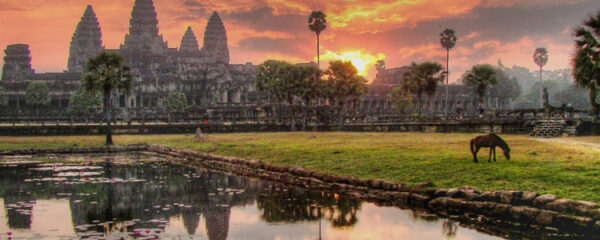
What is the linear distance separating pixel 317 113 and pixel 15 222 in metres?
69.9

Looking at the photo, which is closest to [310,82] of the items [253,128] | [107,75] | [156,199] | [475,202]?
[253,128]

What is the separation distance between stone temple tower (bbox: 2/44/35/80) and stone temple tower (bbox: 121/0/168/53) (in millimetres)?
33891

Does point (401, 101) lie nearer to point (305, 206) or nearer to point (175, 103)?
point (175, 103)

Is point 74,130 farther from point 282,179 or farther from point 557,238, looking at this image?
point 557,238

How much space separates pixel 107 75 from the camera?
1955 inches

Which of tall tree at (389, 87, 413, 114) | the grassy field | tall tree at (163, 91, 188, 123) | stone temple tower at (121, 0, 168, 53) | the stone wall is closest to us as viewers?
the grassy field

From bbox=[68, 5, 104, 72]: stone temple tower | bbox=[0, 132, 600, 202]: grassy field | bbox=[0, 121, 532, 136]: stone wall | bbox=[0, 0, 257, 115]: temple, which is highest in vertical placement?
bbox=[68, 5, 104, 72]: stone temple tower

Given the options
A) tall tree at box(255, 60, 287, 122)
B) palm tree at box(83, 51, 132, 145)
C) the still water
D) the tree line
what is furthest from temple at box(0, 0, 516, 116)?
the still water

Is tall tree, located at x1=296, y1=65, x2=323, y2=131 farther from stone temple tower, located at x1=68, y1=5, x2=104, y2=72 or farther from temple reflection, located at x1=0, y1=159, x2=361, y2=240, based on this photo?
stone temple tower, located at x1=68, y1=5, x2=104, y2=72

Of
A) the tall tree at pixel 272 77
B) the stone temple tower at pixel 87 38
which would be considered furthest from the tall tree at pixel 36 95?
the tall tree at pixel 272 77

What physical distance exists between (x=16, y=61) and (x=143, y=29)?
1690 inches

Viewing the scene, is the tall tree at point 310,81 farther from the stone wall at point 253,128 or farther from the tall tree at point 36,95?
the tall tree at point 36,95

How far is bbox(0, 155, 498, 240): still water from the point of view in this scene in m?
14.5

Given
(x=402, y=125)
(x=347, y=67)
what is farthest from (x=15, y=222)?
(x=347, y=67)
